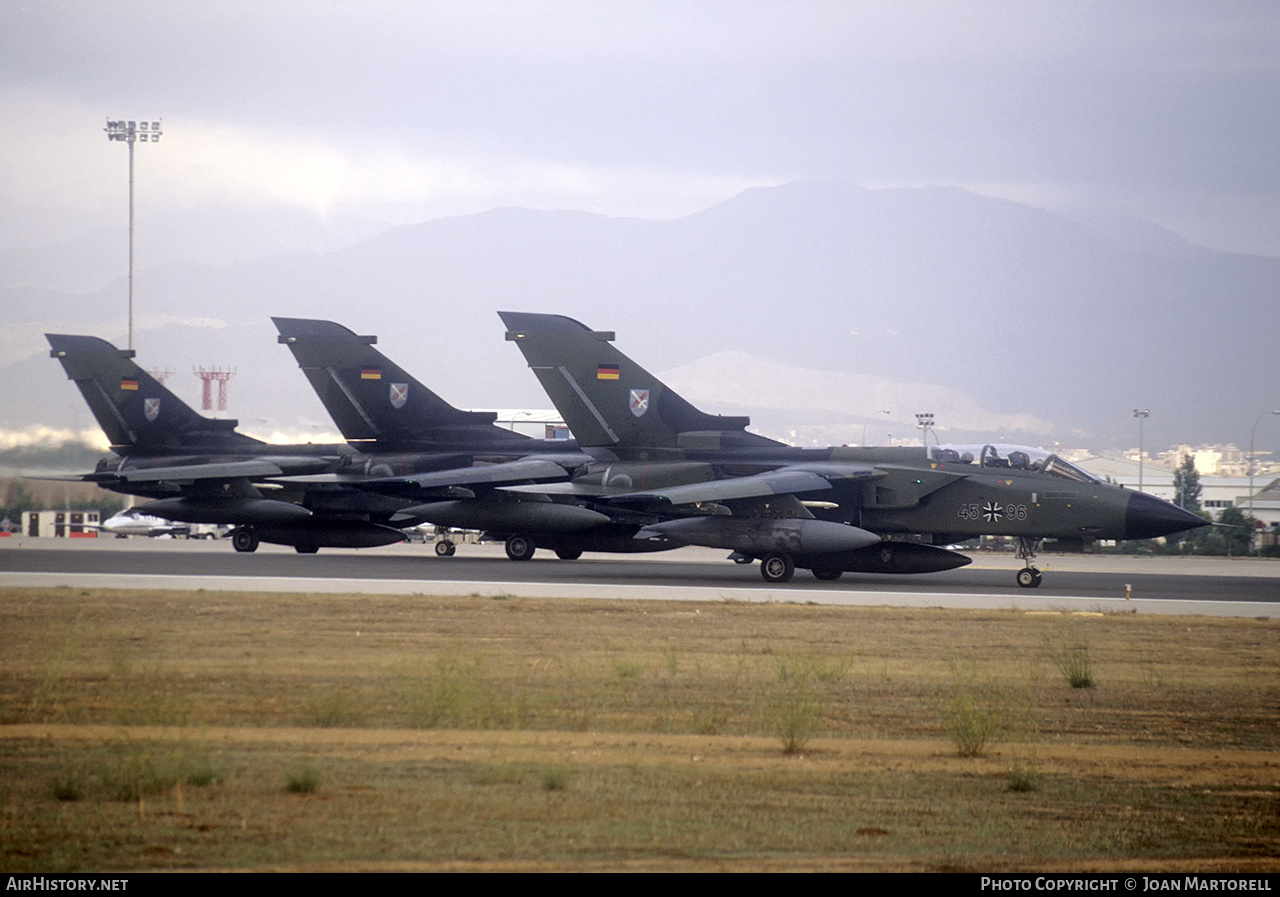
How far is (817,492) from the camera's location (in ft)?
80.9

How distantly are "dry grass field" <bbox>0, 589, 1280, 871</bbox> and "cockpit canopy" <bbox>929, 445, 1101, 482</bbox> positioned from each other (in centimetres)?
889

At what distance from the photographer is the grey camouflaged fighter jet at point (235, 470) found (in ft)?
99.9

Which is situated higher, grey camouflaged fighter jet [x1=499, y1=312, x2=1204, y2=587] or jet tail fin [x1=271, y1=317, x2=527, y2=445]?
jet tail fin [x1=271, y1=317, x2=527, y2=445]

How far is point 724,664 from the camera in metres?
12.8

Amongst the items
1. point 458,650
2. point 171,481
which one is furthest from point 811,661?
point 171,481

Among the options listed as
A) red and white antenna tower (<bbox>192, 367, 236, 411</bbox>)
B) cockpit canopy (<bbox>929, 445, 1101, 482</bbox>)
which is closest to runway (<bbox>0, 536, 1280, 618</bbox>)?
cockpit canopy (<bbox>929, 445, 1101, 482</bbox>)

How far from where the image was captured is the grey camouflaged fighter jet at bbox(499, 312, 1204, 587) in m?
23.7

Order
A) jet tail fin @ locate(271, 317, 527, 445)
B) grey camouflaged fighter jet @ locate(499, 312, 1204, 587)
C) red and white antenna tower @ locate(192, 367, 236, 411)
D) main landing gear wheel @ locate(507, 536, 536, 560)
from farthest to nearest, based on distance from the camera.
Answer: red and white antenna tower @ locate(192, 367, 236, 411)
jet tail fin @ locate(271, 317, 527, 445)
main landing gear wheel @ locate(507, 536, 536, 560)
grey camouflaged fighter jet @ locate(499, 312, 1204, 587)

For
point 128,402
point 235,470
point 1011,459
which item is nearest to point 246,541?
point 235,470

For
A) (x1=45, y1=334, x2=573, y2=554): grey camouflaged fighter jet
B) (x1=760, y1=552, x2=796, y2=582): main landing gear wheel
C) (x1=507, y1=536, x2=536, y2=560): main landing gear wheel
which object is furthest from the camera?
(x1=45, y1=334, x2=573, y2=554): grey camouflaged fighter jet

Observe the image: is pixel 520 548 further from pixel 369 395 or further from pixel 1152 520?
pixel 1152 520

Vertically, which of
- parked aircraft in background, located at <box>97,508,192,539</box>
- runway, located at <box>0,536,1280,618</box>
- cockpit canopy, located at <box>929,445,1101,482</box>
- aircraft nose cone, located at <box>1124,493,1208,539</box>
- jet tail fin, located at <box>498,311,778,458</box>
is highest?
jet tail fin, located at <box>498,311,778,458</box>

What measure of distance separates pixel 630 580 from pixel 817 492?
4.17 meters

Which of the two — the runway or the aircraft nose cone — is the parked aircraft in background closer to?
the runway
